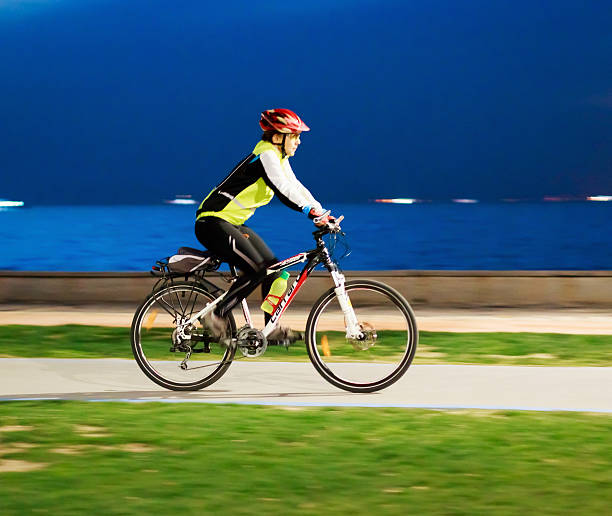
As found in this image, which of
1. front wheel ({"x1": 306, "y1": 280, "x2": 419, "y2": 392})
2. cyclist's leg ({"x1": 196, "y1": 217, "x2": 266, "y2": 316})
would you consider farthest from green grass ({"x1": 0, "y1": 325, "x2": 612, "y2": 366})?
cyclist's leg ({"x1": 196, "y1": 217, "x2": 266, "y2": 316})

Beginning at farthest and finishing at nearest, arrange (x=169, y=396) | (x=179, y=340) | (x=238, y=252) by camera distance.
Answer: (x=179, y=340) < (x=169, y=396) < (x=238, y=252)

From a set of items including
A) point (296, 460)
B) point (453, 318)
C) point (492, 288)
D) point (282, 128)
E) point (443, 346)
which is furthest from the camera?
point (492, 288)

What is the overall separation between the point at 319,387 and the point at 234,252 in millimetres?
1168

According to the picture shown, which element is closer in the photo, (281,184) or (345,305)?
(281,184)

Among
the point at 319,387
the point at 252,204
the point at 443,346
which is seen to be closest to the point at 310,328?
the point at 319,387

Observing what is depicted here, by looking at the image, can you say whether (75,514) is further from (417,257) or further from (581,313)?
(417,257)

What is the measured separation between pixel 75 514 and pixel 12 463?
1.00m

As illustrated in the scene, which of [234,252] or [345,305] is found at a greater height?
[234,252]

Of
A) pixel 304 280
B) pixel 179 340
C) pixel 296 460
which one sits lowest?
pixel 296 460

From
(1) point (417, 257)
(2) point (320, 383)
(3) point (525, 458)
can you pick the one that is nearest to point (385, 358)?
(2) point (320, 383)

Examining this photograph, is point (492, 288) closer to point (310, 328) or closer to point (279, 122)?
point (310, 328)

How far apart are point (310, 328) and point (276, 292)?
13.4 inches

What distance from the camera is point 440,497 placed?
491cm

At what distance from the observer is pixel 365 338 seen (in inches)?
298
